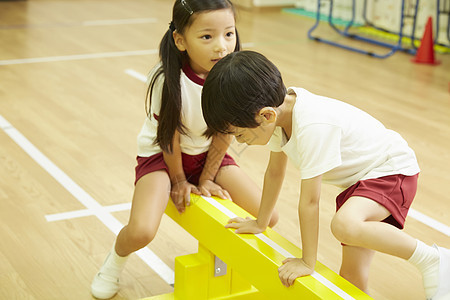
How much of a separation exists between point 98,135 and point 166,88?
1449 millimetres

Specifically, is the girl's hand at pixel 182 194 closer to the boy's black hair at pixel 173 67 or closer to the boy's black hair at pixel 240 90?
the boy's black hair at pixel 173 67

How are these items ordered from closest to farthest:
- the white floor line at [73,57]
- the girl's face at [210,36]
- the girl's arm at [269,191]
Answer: the girl's arm at [269,191], the girl's face at [210,36], the white floor line at [73,57]

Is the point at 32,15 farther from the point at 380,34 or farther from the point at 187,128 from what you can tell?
the point at 187,128

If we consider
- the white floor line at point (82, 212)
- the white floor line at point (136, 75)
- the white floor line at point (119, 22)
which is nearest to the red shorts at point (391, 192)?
the white floor line at point (82, 212)

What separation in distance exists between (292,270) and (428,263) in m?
0.32

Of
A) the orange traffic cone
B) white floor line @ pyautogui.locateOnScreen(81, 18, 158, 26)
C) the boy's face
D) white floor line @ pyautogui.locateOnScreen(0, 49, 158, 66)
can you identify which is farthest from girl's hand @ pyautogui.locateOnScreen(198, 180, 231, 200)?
white floor line @ pyautogui.locateOnScreen(81, 18, 158, 26)

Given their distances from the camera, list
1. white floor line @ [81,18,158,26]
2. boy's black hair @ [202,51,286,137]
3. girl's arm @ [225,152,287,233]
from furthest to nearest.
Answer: white floor line @ [81,18,158,26]
girl's arm @ [225,152,287,233]
boy's black hair @ [202,51,286,137]

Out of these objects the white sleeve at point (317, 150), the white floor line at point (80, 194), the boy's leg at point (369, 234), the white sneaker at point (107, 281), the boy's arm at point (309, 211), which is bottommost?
the white floor line at point (80, 194)

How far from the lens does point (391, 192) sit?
1623 millimetres

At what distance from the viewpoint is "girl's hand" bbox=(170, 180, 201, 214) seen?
192 cm

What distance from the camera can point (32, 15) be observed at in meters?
6.03

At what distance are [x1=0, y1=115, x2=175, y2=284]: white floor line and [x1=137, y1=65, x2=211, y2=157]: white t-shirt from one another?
376 millimetres

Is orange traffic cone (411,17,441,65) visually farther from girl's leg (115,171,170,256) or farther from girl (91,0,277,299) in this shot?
girl's leg (115,171,170,256)

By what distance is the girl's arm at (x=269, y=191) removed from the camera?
1684 mm
